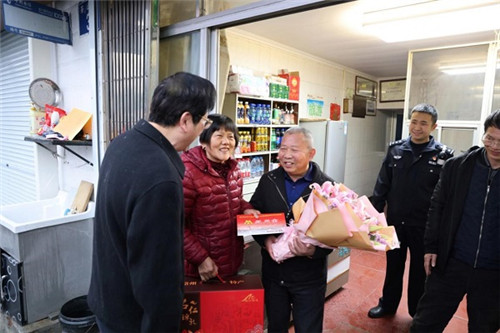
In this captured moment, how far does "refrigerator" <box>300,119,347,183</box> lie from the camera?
484cm

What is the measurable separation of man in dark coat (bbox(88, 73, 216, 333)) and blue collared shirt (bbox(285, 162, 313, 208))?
752mm

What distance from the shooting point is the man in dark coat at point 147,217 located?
3.13ft

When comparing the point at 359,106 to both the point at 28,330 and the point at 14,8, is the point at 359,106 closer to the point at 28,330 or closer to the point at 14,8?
the point at 14,8

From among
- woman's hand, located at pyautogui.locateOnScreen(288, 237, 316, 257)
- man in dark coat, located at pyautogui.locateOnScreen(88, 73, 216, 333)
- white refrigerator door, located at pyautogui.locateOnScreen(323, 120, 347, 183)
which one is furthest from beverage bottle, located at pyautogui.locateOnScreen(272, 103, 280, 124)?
man in dark coat, located at pyautogui.locateOnScreen(88, 73, 216, 333)

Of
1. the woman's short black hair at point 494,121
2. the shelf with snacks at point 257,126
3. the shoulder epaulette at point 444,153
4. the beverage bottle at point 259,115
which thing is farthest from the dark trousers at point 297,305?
the beverage bottle at point 259,115

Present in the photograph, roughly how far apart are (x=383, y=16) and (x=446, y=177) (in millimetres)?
2039

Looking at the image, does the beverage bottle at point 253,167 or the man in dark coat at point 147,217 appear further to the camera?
the beverage bottle at point 253,167

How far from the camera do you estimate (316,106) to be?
5352 mm

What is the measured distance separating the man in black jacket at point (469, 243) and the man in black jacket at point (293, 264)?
701 mm

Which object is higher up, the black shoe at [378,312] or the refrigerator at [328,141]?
the refrigerator at [328,141]

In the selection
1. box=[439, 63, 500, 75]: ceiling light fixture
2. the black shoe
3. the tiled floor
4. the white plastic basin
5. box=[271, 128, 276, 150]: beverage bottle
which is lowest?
the tiled floor

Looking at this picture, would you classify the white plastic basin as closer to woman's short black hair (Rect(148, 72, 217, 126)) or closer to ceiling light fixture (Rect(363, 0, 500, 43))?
woman's short black hair (Rect(148, 72, 217, 126))

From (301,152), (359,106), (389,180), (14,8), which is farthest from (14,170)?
(359,106)

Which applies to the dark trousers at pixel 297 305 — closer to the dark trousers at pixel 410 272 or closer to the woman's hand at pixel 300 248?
the woman's hand at pixel 300 248
